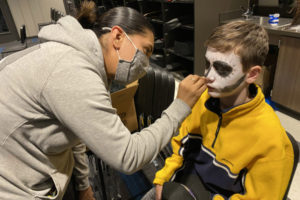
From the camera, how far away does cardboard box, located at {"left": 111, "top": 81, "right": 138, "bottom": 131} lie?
1.50 m

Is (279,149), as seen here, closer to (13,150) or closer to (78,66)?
(78,66)

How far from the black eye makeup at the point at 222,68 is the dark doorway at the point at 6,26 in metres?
6.47

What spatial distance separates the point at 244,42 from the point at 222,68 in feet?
0.42

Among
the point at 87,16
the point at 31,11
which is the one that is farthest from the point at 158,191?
the point at 31,11

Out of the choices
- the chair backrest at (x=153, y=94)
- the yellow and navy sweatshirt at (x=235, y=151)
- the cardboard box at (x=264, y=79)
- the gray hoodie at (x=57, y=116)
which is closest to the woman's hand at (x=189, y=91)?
the gray hoodie at (x=57, y=116)

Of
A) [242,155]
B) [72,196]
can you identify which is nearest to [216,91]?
[242,155]

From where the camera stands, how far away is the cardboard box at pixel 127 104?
150 cm

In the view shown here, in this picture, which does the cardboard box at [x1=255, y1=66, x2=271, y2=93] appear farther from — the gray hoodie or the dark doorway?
the dark doorway

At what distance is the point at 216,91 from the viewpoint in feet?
2.98

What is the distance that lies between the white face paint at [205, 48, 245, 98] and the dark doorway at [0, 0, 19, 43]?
6.45m

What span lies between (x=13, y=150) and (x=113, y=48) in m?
0.49

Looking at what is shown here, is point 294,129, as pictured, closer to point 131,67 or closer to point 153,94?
point 153,94

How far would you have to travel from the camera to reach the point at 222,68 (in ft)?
2.85

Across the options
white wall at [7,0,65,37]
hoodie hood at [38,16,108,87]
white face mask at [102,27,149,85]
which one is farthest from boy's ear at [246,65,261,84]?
white wall at [7,0,65,37]
